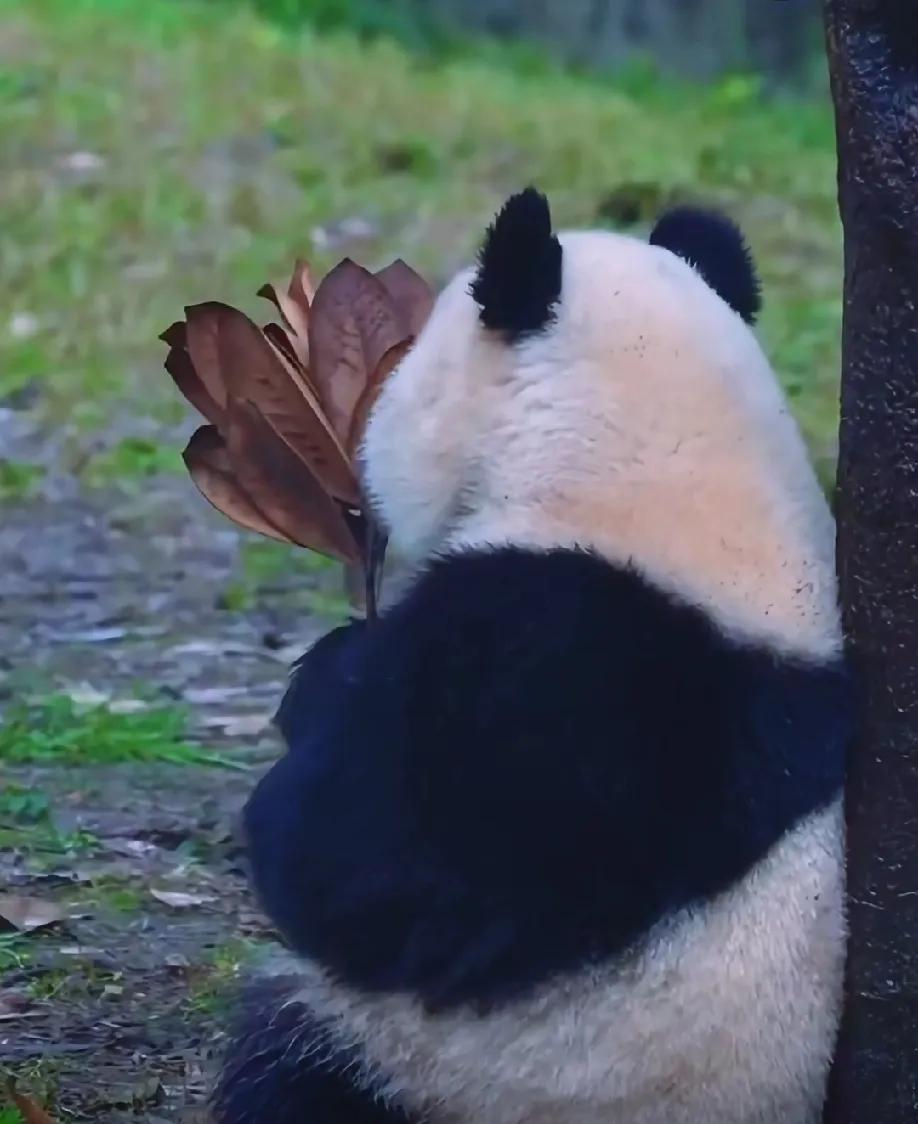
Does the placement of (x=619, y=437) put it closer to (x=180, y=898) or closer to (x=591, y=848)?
(x=591, y=848)

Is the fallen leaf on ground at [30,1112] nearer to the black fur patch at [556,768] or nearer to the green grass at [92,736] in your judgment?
the black fur patch at [556,768]

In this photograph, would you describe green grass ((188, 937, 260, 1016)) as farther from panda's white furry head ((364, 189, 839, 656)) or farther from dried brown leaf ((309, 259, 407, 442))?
panda's white furry head ((364, 189, 839, 656))

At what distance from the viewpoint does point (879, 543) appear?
66.7 inches

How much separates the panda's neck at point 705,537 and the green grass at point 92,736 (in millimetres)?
1695

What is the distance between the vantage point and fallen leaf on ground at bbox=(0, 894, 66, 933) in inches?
104

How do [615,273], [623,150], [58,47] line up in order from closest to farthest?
1. [615,273]
2. [623,150]
3. [58,47]

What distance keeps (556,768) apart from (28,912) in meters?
1.27

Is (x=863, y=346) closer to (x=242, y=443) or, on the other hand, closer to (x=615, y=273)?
(x=615, y=273)

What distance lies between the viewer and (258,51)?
8.13 meters

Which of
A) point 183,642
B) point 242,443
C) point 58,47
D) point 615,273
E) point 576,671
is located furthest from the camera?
point 58,47

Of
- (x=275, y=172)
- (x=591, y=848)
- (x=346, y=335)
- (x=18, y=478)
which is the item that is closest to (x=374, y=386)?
(x=346, y=335)

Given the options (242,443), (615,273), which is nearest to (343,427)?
(242,443)

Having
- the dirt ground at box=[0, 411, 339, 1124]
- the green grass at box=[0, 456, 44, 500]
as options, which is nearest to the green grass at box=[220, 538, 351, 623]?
the dirt ground at box=[0, 411, 339, 1124]

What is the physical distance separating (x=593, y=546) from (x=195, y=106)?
608 centimetres
